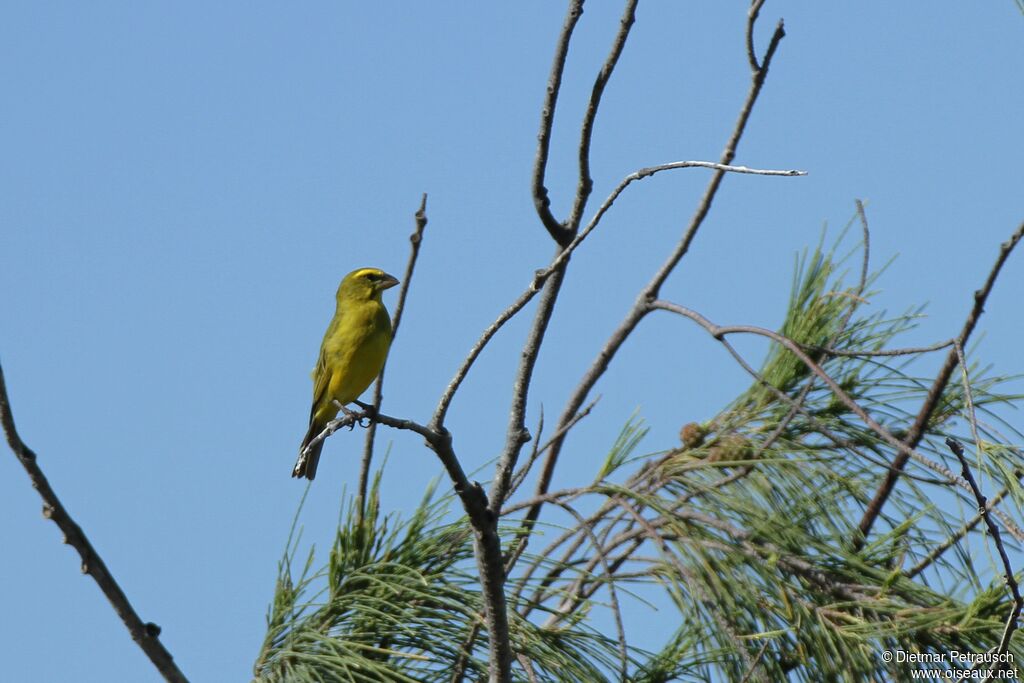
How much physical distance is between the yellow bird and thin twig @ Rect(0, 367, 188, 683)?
2.75 metres

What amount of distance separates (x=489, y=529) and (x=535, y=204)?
0.65m

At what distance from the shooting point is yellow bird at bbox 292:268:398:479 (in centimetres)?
509

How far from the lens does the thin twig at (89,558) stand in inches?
71.6

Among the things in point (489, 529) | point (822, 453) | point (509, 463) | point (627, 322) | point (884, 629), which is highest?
point (627, 322)

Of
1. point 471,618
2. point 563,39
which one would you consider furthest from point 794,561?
point 563,39

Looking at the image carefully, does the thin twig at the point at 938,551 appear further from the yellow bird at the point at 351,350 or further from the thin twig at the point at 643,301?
the yellow bird at the point at 351,350

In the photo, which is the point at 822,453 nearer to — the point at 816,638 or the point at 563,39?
the point at 816,638

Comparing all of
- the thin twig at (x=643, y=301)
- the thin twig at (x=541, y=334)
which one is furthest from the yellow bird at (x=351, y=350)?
the thin twig at (x=541, y=334)

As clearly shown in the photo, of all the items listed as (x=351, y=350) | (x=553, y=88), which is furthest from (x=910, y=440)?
(x=351, y=350)

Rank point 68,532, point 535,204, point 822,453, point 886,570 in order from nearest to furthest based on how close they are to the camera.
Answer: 1. point 68,532
2. point 535,204
3. point 886,570
4. point 822,453

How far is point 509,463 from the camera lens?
2.62 metres

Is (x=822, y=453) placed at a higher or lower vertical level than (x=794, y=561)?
higher

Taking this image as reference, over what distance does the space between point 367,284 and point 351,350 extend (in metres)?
0.48

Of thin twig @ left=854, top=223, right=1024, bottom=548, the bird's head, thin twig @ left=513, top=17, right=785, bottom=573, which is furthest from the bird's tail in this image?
thin twig @ left=854, top=223, right=1024, bottom=548
